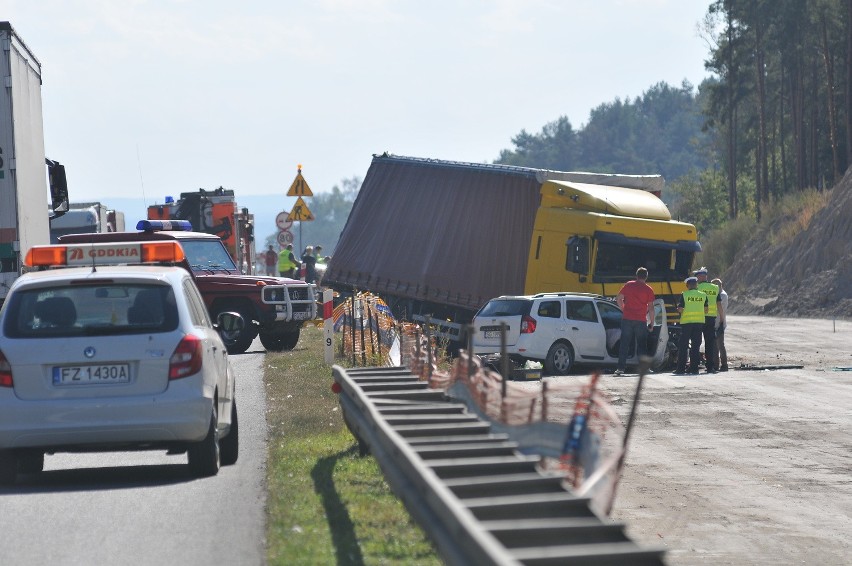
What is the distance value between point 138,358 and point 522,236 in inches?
729

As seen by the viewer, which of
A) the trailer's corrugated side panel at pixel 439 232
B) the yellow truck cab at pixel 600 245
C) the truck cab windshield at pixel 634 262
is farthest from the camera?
the trailer's corrugated side panel at pixel 439 232

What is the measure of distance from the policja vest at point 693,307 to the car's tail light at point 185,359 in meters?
15.8

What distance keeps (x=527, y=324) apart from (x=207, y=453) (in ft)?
47.2

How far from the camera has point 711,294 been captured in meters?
25.3

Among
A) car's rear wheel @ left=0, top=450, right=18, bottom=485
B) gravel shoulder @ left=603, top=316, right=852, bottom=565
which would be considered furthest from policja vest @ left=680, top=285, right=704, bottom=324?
car's rear wheel @ left=0, top=450, right=18, bottom=485

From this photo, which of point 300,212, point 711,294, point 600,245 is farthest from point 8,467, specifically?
point 300,212

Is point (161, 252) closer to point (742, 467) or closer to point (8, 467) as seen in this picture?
point (8, 467)

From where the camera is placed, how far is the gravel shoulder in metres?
12.1

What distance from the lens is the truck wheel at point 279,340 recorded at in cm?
2555

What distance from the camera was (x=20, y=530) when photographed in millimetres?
9031

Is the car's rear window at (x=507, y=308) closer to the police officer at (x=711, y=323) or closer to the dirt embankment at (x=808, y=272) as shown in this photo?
the police officer at (x=711, y=323)

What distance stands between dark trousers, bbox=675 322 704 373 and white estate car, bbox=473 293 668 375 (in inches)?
15.9

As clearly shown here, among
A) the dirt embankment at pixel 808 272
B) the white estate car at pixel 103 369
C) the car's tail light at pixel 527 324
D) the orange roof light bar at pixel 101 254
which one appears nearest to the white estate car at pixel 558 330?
the car's tail light at pixel 527 324

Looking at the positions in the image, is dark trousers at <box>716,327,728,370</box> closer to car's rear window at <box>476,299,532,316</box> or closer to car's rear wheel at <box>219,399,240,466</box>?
car's rear window at <box>476,299,532,316</box>
